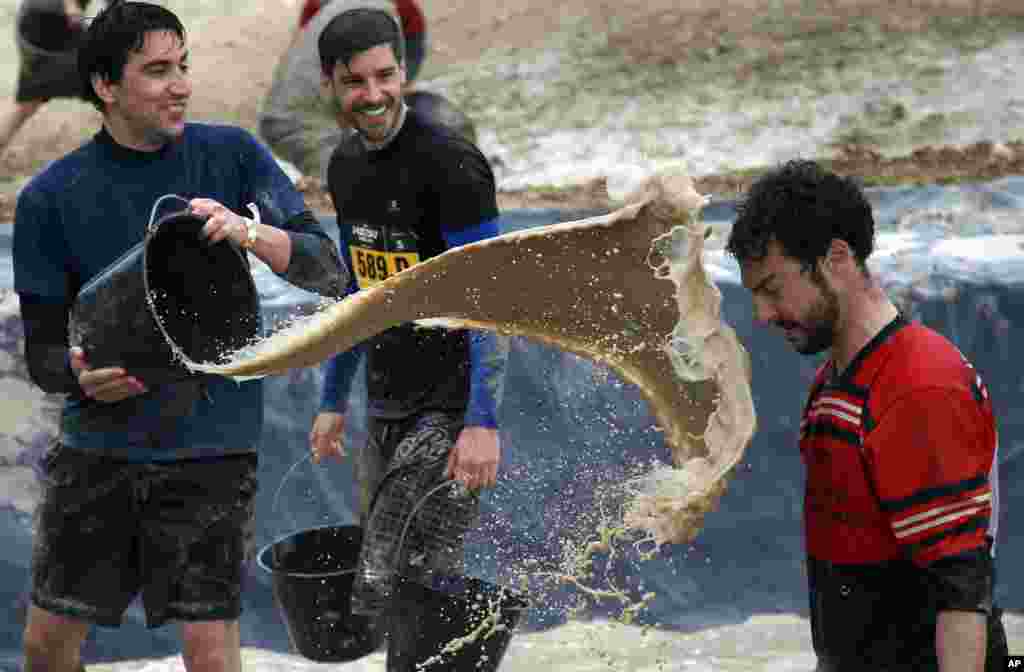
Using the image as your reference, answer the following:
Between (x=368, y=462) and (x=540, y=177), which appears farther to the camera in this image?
(x=540, y=177)

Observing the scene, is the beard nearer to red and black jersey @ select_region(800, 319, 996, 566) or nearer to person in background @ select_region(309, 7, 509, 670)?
red and black jersey @ select_region(800, 319, 996, 566)

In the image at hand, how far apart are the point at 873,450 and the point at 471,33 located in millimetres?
8164

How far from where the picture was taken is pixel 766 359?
4.69 meters

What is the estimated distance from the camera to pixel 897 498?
2.31 metres

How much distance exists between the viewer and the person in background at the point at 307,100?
712cm

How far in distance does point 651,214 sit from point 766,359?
212 cm

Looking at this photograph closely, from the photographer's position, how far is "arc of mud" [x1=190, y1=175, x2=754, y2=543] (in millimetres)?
2668

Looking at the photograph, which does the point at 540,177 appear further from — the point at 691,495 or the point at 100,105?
the point at 691,495

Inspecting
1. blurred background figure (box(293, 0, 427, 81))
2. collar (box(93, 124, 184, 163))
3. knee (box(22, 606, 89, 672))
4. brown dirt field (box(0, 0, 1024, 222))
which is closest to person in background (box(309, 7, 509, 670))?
collar (box(93, 124, 184, 163))

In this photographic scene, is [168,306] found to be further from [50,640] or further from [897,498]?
[897,498]

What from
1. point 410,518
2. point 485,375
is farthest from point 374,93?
point 410,518

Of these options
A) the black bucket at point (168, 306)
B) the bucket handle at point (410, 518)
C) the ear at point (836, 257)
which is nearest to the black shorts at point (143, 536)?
the black bucket at point (168, 306)

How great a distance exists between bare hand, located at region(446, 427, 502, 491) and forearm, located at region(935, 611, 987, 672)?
1261mm

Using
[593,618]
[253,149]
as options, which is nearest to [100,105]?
[253,149]
